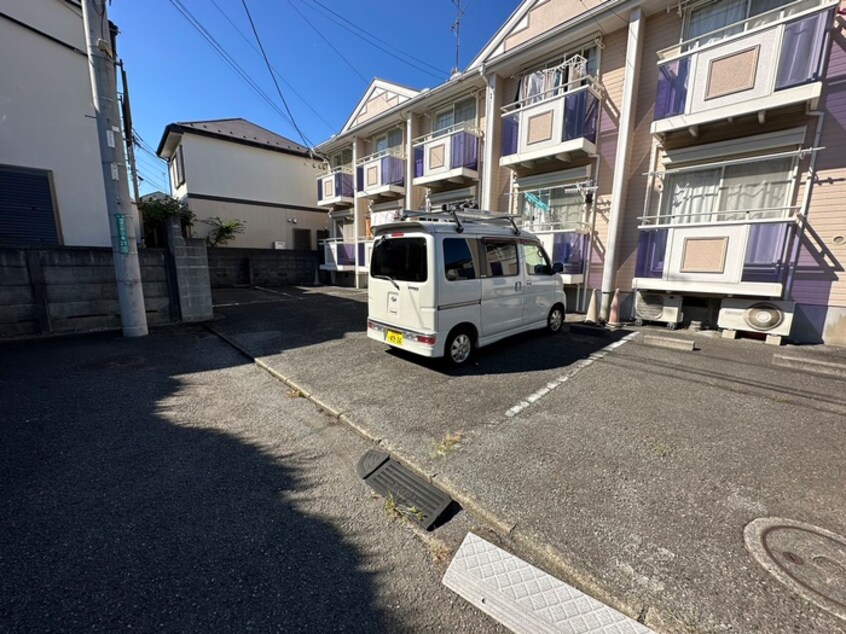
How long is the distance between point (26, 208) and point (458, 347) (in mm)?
9469

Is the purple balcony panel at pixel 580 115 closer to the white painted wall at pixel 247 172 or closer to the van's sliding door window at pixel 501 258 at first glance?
the van's sliding door window at pixel 501 258

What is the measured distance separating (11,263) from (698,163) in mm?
12296

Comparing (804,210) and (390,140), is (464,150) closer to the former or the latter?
(390,140)

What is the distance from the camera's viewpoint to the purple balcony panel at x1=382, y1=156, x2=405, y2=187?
12.0m

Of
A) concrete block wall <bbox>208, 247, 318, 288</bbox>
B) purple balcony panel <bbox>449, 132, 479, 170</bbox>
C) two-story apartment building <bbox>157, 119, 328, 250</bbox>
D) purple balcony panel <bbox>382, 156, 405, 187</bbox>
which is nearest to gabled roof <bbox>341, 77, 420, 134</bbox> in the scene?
purple balcony panel <bbox>382, 156, 405, 187</bbox>

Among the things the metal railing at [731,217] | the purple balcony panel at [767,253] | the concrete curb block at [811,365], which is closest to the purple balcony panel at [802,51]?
the metal railing at [731,217]

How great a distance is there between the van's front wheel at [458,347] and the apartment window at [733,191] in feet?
15.3

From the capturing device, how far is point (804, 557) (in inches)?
71.2

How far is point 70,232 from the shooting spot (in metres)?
7.71

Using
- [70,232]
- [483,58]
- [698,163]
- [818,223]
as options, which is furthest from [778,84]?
[70,232]

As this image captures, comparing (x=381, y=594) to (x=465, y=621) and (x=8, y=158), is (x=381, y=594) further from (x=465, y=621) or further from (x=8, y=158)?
(x=8, y=158)

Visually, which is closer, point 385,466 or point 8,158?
point 385,466

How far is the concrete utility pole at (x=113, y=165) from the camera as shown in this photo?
563cm

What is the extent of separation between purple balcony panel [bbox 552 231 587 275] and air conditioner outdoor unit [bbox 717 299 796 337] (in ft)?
8.82
